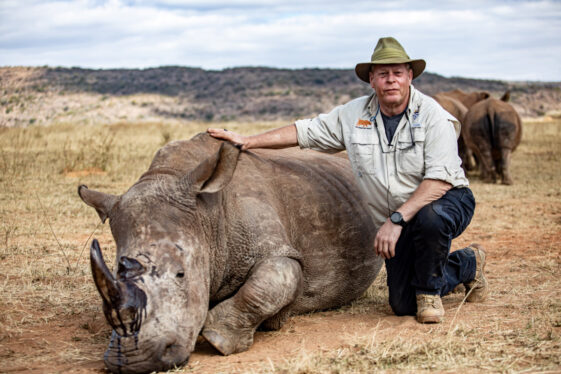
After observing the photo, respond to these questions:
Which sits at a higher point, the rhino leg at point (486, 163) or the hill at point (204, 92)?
the hill at point (204, 92)

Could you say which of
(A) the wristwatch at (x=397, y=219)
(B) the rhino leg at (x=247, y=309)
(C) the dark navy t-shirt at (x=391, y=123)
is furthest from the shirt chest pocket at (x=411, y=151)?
(B) the rhino leg at (x=247, y=309)

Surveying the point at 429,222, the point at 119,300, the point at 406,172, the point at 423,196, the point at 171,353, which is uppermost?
the point at 406,172

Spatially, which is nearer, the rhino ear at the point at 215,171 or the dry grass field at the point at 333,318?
the dry grass field at the point at 333,318

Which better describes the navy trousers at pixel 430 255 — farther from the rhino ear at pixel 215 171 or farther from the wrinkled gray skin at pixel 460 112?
the wrinkled gray skin at pixel 460 112

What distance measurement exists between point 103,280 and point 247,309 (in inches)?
45.2

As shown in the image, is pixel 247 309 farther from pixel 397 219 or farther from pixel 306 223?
pixel 397 219

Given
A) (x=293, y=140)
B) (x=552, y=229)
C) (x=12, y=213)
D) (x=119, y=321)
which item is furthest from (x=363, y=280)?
(x=12, y=213)

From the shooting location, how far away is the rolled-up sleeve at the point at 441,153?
15.7ft

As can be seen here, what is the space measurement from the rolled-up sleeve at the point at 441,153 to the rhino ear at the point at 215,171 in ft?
4.87

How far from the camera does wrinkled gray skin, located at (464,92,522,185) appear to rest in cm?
1438

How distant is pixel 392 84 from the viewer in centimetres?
490

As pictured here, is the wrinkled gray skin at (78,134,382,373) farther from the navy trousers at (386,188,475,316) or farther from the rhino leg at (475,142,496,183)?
the rhino leg at (475,142,496,183)

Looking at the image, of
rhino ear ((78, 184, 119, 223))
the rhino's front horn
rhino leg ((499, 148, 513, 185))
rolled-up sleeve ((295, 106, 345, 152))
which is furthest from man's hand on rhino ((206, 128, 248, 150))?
rhino leg ((499, 148, 513, 185))

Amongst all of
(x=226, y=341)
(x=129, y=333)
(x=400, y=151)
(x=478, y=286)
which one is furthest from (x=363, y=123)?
(x=129, y=333)
